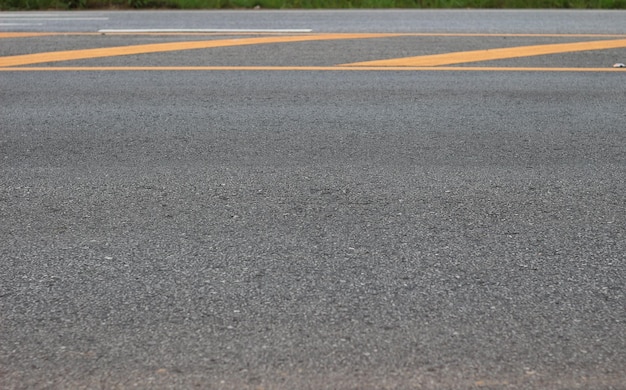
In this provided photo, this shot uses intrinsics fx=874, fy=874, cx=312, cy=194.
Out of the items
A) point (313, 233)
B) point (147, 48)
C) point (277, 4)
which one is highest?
point (277, 4)

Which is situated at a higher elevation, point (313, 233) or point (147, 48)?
point (147, 48)

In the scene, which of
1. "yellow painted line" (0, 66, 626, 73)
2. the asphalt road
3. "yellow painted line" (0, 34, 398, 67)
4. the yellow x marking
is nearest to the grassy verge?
the yellow x marking

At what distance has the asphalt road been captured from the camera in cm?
307

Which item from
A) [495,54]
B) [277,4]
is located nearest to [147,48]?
[495,54]

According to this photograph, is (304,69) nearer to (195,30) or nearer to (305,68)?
(305,68)

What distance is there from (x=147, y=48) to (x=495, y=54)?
3908mm

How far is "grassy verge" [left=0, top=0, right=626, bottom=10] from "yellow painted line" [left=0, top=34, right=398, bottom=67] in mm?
4215

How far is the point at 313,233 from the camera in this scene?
425 centimetres

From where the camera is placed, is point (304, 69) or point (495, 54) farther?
point (495, 54)

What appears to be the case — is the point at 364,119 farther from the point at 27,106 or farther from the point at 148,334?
the point at 148,334

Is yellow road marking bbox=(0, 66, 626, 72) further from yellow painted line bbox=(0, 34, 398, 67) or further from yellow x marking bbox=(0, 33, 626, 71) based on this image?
yellow painted line bbox=(0, 34, 398, 67)

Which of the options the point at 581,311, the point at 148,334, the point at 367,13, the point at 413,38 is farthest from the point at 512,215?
the point at 367,13

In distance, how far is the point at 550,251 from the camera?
13.2 feet

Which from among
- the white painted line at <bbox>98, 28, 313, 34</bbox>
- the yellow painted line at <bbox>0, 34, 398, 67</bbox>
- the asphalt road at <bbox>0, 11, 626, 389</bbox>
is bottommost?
the asphalt road at <bbox>0, 11, 626, 389</bbox>
